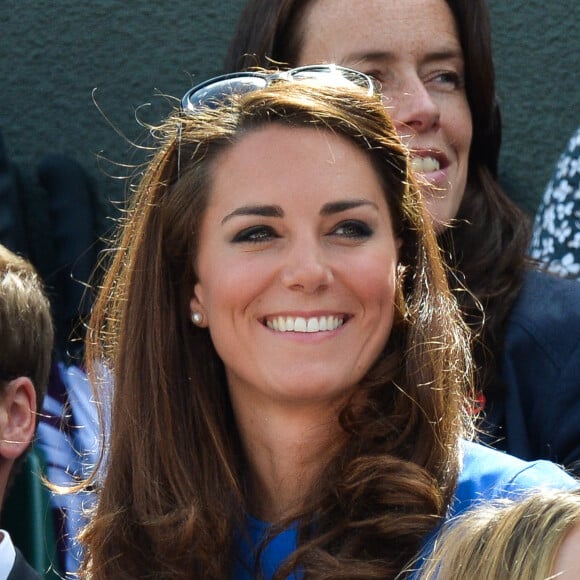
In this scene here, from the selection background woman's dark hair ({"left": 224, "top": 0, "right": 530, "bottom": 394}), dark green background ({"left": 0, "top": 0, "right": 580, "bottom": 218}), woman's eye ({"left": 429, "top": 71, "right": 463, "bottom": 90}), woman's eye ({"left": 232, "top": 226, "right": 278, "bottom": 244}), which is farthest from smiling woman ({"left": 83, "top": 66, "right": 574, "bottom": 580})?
dark green background ({"left": 0, "top": 0, "right": 580, "bottom": 218})

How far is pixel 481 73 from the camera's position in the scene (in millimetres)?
2770

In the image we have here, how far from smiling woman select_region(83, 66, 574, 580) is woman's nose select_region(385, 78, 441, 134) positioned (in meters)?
0.37

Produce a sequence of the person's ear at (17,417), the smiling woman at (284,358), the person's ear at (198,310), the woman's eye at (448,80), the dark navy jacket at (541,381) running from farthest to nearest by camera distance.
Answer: the woman's eye at (448,80) → the person's ear at (17,417) → the dark navy jacket at (541,381) → the person's ear at (198,310) → the smiling woman at (284,358)

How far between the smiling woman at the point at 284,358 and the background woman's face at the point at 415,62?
0.41 meters

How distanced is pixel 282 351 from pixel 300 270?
139 mm

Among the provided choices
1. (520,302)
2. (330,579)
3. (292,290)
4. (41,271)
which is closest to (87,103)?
(41,271)

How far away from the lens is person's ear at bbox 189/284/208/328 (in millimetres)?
2203

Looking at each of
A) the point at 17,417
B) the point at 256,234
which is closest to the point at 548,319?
the point at 256,234

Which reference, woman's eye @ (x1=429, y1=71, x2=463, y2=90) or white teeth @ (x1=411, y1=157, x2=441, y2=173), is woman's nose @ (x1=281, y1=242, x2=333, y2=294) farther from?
woman's eye @ (x1=429, y1=71, x2=463, y2=90)

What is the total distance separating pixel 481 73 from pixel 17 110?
1.73 meters

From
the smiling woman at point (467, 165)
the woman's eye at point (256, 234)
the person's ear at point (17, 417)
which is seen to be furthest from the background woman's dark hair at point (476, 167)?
the person's ear at point (17, 417)

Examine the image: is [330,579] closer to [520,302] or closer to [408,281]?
[408,281]

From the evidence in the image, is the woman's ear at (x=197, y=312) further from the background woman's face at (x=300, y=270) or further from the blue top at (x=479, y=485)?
the blue top at (x=479, y=485)

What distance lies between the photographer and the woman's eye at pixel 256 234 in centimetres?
206
